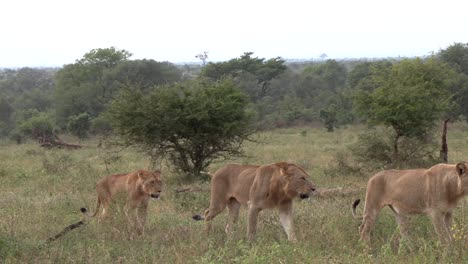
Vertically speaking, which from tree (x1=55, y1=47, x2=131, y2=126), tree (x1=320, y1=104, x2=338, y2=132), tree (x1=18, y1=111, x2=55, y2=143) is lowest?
tree (x1=320, y1=104, x2=338, y2=132)

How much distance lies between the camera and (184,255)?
6.44 meters

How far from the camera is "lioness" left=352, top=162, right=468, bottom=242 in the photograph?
6617 millimetres

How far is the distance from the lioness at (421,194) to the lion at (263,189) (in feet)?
2.56

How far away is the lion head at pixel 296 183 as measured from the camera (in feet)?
23.8

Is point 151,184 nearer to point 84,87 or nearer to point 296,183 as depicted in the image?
point 296,183

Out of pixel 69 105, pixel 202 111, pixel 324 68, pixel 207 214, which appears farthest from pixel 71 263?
pixel 324 68

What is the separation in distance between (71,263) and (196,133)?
10217mm

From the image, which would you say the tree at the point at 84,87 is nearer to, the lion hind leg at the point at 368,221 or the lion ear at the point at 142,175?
the lion ear at the point at 142,175

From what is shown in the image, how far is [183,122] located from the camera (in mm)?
16391

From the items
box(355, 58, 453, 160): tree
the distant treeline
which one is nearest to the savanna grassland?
box(355, 58, 453, 160): tree

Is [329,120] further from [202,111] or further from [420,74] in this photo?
[202,111]

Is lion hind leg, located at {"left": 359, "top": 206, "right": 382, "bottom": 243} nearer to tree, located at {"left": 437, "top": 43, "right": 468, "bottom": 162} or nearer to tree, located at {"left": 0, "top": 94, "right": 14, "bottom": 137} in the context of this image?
tree, located at {"left": 437, "top": 43, "right": 468, "bottom": 162}

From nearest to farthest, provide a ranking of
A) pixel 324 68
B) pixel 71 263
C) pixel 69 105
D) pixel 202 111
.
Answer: pixel 71 263
pixel 202 111
pixel 69 105
pixel 324 68

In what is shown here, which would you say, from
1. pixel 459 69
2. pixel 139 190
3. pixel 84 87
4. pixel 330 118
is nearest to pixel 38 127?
pixel 84 87
